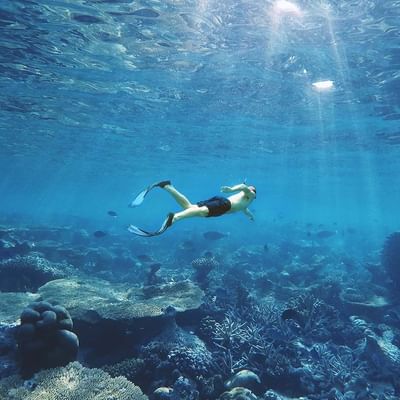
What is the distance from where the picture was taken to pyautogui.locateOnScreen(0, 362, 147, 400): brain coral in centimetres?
573

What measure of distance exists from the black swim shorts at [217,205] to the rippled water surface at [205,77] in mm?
8570

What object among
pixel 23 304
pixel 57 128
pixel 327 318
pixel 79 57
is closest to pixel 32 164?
pixel 57 128

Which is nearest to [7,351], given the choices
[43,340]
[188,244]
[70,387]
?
[43,340]

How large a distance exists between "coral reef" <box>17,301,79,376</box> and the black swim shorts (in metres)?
3.66

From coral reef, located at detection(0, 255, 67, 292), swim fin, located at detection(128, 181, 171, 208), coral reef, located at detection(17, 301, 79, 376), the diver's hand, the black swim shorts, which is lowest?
coral reef, located at detection(0, 255, 67, 292)

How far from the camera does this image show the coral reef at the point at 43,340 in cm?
635

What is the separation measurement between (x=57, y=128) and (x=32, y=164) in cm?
2550

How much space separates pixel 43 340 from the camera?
651 cm

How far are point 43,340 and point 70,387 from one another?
1059 mm

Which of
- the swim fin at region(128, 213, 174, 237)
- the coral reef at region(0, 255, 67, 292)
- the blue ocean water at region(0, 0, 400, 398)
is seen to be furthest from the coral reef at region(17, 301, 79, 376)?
the blue ocean water at region(0, 0, 400, 398)

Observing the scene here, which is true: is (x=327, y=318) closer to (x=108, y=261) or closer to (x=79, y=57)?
(x=79, y=57)

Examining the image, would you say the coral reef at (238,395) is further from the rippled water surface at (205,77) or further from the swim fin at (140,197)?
the rippled water surface at (205,77)

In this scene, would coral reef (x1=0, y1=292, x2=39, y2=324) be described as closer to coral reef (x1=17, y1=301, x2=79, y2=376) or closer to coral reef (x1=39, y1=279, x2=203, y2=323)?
coral reef (x1=39, y1=279, x2=203, y2=323)

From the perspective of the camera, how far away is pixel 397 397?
8414 millimetres
